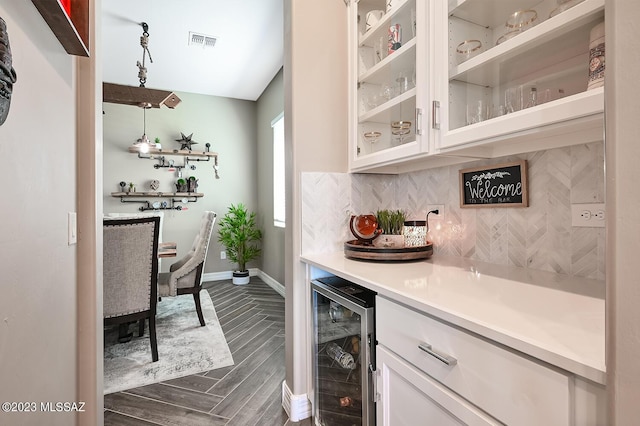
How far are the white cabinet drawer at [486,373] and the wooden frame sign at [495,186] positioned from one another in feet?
2.41

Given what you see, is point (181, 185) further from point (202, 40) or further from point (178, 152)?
point (202, 40)

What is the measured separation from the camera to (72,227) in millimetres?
1097

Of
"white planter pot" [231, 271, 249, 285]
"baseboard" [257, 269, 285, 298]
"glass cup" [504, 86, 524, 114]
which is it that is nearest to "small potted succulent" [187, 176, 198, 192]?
"white planter pot" [231, 271, 249, 285]

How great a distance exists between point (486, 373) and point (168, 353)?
2.49 m

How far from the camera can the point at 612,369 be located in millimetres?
438

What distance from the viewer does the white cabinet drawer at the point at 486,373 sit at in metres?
0.58

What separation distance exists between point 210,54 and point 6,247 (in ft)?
11.8

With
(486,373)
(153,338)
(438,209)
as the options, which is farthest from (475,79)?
(153,338)

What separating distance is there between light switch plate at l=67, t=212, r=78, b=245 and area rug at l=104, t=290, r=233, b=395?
1414 mm

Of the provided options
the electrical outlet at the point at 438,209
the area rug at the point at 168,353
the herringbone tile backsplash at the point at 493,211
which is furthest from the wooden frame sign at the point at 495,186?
the area rug at the point at 168,353

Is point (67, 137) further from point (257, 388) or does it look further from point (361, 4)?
point (257, 388)

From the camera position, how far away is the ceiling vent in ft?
10.4

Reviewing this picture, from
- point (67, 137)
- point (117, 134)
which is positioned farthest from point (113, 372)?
point (117, 134)

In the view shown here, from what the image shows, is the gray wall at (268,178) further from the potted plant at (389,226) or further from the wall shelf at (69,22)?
the wall shelf at (69,22)
